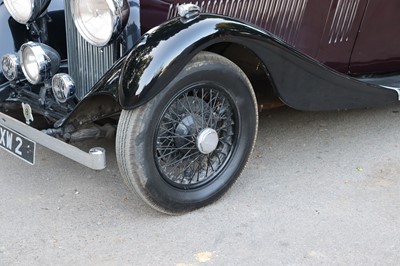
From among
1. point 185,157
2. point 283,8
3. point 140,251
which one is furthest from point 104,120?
point 283,8

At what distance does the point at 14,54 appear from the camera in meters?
3.10

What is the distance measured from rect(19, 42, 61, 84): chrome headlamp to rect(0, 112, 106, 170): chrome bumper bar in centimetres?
25

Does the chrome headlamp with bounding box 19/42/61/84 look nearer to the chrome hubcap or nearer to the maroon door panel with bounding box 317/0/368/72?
the chrome hubcap

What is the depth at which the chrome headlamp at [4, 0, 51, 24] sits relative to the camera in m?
2.98

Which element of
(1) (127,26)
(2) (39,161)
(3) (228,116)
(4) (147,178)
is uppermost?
(1) (127,26)

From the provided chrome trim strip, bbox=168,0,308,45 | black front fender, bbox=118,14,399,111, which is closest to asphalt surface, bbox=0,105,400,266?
black front fender, bbox=118,14,399,111

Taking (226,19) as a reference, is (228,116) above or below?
below

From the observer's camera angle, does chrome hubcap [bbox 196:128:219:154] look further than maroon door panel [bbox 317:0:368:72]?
No

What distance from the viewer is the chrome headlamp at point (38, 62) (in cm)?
288

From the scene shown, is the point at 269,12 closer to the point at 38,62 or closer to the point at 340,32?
the point at 340,32

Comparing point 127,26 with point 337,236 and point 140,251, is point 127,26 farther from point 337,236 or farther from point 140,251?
point 337,236

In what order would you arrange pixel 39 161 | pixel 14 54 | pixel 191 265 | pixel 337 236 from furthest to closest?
pixel 39 161 → pixel 14 54 → pixel 337 236 → pixel 191 265

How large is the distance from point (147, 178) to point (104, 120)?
0.56 m

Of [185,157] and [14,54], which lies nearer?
[185,157]
